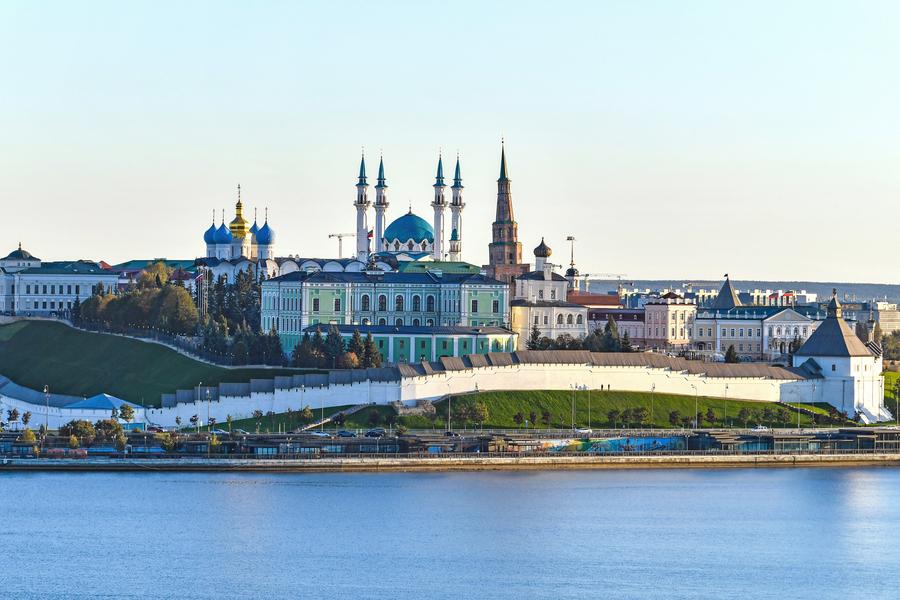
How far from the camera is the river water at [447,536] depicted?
1934 inches

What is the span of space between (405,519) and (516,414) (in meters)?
20.2

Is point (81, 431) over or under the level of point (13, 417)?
under

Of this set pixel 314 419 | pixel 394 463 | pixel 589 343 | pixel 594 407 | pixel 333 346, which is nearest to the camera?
pixel 394 463

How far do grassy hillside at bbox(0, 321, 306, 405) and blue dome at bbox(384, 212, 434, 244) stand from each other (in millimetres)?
17814

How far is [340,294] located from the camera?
315 feet

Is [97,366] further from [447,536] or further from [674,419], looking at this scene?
[447,536]

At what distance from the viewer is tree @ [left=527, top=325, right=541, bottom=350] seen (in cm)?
9262

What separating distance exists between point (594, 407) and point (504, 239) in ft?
102

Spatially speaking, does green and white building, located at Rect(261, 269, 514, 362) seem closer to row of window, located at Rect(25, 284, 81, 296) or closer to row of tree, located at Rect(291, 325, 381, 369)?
row of tree, located at Rect(291, 325, 381, 369)

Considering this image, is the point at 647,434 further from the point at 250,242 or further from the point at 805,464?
the point at 250,242

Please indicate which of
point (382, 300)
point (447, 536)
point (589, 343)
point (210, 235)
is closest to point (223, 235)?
point (210, 235)

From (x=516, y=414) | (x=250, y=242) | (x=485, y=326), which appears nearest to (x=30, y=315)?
(x=250, y=242)

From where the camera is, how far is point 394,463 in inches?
2677

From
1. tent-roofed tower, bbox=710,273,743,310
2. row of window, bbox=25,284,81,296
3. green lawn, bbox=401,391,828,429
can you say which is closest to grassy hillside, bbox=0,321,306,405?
green lawn, bbox=401,391,828,429
